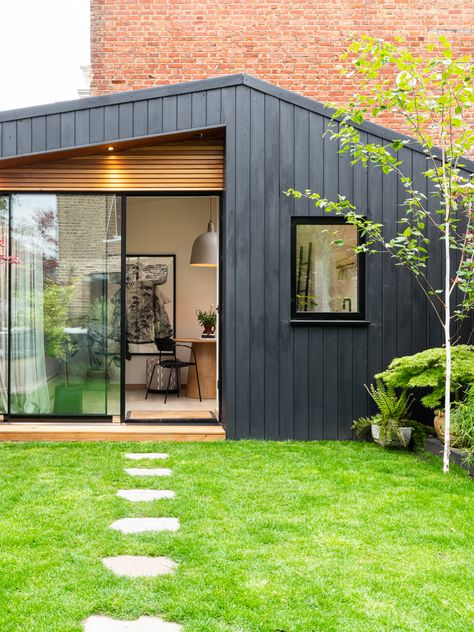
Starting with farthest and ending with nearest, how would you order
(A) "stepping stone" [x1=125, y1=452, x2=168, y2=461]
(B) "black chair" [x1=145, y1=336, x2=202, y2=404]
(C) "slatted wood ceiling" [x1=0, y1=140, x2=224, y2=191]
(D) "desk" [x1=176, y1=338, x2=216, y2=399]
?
(D) "desk" [x1=176, y1=338, x2=216, y2=399]
(B) "black chair" [x1=145, y1=336, x2=202, y2=404]
(C) "slatted wood ceiling" [x1=0, y1=140, x2=224, y2=191]
(A) "stepping stone" [x1=125, y1=452, x2=168, y2=461]

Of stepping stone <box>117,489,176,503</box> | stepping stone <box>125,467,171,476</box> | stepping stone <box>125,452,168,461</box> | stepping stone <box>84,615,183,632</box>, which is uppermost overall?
stepping stone <box>84,615,183,632</box>

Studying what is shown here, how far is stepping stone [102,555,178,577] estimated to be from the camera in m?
2.94

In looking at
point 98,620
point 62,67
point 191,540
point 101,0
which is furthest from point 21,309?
point 62,67

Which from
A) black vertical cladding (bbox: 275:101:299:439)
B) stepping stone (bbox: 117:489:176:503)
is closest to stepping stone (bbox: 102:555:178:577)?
stepping stone (bbox: 117:489:176:503)

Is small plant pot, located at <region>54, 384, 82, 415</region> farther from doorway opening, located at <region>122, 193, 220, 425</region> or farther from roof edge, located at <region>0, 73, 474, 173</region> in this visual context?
doorway opening, located at <region>122, 193, 220, 425</region>

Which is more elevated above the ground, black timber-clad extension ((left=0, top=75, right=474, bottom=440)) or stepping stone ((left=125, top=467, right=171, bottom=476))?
black timber-clad extension ((left=0, top=75, right=474, bottom=440))

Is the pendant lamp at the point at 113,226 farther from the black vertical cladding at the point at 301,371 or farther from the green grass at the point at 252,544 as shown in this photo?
the green grass at the point at 252,544

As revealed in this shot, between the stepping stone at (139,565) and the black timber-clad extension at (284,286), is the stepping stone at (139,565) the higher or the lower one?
the lower one

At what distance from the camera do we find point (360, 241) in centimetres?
635

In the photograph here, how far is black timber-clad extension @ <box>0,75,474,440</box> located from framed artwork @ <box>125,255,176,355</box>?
3.99 m

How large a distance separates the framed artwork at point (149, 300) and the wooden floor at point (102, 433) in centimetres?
387

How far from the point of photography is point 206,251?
892cm

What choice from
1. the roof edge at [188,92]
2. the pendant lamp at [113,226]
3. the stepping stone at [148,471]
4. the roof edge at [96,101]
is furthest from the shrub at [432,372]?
the roof edge at [96,101]

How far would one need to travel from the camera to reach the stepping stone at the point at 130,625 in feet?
7.89
